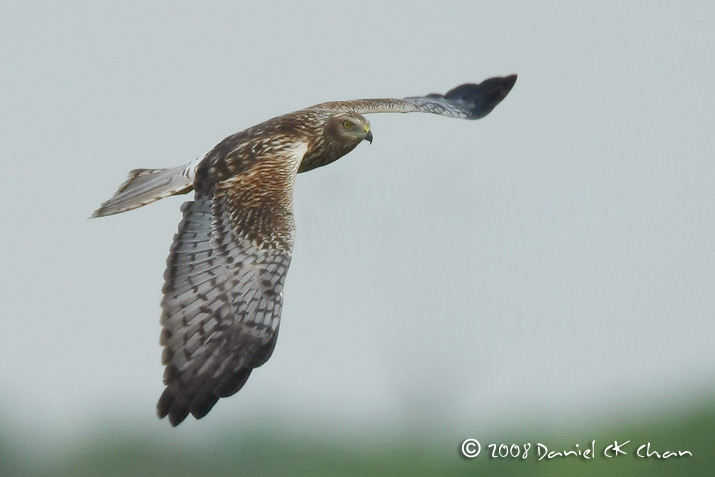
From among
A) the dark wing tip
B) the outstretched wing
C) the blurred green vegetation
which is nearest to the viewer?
the outstretched wing

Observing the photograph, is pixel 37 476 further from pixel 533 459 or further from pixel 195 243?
pixel 195 243

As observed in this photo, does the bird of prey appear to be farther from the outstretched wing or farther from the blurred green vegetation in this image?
the blurred green vegetation

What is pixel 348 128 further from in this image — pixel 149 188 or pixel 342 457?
pixel 342 457

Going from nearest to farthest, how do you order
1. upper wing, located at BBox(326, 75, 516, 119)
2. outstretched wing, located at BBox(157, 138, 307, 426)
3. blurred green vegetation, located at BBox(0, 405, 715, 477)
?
outstretched wing, located at BBox(157, 138, 307, 426)
upper wing, located at BBox(326, 75, 516, 119)
blurred green vegetation, located at BBox(0, 405, 715, 477)

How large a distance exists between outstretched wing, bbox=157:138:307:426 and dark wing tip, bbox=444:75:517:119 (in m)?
5.19

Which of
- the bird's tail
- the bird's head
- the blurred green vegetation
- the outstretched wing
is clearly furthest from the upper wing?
the blurred green vegetation

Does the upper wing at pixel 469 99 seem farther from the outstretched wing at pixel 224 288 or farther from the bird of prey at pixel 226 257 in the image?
the outstretched wing at pixel 224 288

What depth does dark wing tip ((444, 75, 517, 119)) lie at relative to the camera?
1884 centimetres

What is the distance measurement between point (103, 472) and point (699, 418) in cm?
2029

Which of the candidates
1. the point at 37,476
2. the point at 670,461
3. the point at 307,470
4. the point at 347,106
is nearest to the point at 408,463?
the point at 307,470

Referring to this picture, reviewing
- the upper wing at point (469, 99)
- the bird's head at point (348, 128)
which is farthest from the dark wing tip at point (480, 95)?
the bird's head at point (348, 128)

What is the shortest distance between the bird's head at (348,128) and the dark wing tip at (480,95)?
3.53 m

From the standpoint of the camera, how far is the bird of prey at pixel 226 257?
42.2ft

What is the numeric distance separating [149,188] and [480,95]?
17.2 feet
